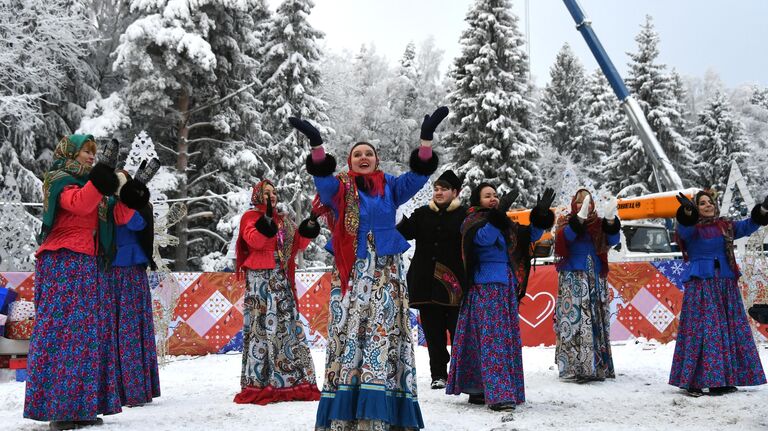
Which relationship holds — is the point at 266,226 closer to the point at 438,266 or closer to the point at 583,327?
the point at 438,266

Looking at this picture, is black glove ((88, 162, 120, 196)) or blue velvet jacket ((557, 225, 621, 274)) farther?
blue velvet jacket ((557, 225, 621, 274))

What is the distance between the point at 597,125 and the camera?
127 feet

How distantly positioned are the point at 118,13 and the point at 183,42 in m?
4.57

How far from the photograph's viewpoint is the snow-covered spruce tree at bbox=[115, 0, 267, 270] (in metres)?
18.2

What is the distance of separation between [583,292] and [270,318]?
301 cm

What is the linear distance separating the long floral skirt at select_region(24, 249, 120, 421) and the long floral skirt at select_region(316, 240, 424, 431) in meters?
1.59

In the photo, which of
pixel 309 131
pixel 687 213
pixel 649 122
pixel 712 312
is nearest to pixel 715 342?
pixel 712 312

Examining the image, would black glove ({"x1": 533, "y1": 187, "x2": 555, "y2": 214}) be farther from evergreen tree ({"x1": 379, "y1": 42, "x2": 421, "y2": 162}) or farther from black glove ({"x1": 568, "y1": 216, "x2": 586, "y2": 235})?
evergreen tree ({"x1": 379, "y1": 42, "x2": 421, "y2": 162})

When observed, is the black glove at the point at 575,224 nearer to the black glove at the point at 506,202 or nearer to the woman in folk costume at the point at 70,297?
the black glove at the point at 506,202

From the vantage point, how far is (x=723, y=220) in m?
6.52

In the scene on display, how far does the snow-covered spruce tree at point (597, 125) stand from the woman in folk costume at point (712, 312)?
2969 centimetres

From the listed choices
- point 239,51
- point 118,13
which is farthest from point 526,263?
point 118,13

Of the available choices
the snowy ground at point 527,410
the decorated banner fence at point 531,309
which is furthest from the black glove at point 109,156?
the decorated banner fence at point 531,309

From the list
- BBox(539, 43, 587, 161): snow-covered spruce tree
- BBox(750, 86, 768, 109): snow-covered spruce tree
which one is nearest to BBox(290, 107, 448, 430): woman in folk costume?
BBox(539, 43, 587, 161): snow-covered spruce tree
